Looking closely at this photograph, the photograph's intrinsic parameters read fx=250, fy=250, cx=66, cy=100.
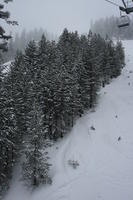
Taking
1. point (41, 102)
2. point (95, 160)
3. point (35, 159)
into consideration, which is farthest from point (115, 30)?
point (35, 159)

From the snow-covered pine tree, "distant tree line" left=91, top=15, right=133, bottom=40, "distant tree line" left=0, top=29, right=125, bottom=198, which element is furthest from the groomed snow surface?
"distant tree line" left=91, top=15, right=133, bottom=40

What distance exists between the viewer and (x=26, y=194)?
3031 cm

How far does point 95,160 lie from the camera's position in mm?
33719

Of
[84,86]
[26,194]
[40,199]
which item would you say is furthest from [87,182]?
[84,86]

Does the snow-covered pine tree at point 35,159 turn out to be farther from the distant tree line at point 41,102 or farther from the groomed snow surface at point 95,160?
the groomed snow surface at point 95,160

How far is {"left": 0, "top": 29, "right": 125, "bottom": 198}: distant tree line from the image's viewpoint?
3036cm

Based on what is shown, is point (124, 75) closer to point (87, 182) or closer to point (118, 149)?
point (118, 149)

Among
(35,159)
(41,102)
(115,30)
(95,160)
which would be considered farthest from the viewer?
(115,30)

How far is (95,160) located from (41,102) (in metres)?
11.8

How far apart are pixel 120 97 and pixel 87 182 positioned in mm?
27367

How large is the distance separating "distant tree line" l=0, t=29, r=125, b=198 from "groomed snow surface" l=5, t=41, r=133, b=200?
Result: 1.70m

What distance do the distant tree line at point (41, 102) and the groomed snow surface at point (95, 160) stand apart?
1.70m

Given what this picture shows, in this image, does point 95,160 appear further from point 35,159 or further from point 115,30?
point 115,30

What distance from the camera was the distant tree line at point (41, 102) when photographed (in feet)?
99.6
